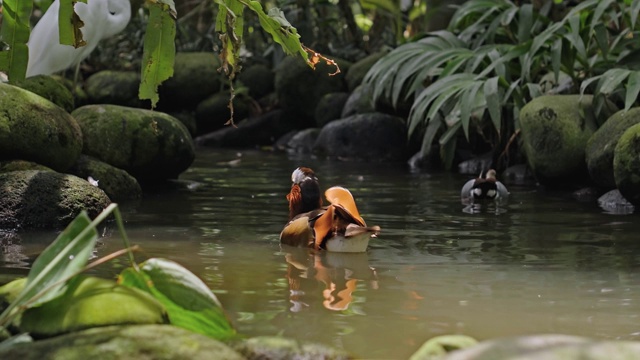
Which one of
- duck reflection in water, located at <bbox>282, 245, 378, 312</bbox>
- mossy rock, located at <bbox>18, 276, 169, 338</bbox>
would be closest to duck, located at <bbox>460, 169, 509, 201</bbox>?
duck reflection in water, located at <bbox>282, 245, 378, 312</bbox>

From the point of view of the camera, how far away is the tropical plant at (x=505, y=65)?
1037 cm

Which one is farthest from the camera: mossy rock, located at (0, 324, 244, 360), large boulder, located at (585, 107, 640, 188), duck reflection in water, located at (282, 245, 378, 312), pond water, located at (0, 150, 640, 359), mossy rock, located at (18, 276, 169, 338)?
large boulder, located at (585, 107, 640, 188)

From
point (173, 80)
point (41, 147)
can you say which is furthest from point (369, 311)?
point (173, 80)

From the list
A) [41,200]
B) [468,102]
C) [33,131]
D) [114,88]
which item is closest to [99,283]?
[41,200]

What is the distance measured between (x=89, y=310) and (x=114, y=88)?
47.2 ft

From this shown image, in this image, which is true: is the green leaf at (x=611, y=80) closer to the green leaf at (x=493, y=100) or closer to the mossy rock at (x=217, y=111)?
the green leaf at (x=493, y=100)

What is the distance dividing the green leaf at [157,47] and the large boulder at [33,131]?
316 cm

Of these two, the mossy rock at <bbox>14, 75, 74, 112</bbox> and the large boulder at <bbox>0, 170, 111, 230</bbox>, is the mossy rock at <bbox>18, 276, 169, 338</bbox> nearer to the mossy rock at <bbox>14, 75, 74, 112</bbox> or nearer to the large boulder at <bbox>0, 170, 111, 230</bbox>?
the large boulder at <bbox>0, 170, 111, 230</bbox>

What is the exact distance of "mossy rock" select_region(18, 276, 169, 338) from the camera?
11.1 feet

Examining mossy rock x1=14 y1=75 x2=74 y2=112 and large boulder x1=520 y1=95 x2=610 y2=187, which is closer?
mossy rock x1=14 y1=75 x2=74 y2=112

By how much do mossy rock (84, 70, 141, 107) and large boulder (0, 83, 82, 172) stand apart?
9.03 meters

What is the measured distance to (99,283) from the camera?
354 centimetres

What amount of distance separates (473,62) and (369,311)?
288 inches

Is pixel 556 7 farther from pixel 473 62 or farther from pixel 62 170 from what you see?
pixel 62 170
